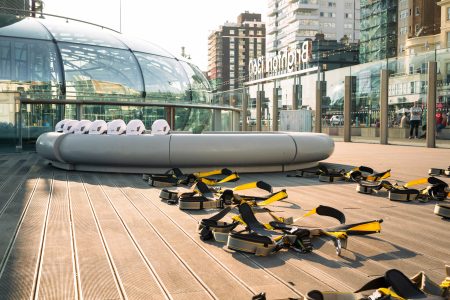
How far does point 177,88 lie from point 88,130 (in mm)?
12203

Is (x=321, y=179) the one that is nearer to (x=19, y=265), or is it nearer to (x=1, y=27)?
(x=19, y=265)

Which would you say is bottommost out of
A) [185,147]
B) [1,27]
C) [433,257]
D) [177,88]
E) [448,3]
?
[433,257]

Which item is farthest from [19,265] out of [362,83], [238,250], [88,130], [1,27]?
[362,83]

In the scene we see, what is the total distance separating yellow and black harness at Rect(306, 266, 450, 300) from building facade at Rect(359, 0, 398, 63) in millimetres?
76341

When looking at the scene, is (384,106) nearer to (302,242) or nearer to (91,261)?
(302,242)

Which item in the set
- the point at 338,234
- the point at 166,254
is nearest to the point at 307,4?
the point at 338,234

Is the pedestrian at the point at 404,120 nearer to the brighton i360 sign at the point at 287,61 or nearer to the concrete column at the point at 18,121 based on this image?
the concrete column at the point at 18,121

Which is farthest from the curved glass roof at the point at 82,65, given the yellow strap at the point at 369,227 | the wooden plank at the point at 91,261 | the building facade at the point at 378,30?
the building facade at the point at 378,30

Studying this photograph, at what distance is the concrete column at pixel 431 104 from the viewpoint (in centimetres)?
2083

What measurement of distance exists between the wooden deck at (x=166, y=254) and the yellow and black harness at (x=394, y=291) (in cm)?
34

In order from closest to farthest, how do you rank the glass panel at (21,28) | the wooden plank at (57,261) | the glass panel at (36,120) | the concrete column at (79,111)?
the wooden plank at (57,261), the glass panel at (36,120), the concrete column at (79,111), the glass panel at (21,28)

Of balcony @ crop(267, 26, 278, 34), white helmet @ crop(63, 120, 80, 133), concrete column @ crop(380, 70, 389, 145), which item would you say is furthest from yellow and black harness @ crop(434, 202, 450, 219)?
balcony @ crop(267, 26, 278, 34)

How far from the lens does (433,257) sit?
4027 mm

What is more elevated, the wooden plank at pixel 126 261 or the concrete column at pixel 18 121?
the concrete column at pixel 18 121
